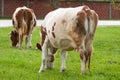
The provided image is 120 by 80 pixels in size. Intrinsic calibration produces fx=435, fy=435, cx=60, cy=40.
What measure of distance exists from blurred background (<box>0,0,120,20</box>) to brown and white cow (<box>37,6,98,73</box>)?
4406 cm

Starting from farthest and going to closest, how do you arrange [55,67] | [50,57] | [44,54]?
[55,67] < [50,57] < [44,54]

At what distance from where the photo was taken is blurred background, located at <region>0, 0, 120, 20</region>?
5562 cm

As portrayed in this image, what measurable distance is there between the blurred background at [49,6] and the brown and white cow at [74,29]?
4406 centimetres

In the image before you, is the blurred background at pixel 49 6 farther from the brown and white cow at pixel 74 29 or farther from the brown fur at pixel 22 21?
the brown and white cow at pixel 74 29

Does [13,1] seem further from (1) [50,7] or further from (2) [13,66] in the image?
(2) [13,66]

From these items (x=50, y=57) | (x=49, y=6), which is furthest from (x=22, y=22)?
(x=49, y=6)

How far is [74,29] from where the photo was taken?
10594mm

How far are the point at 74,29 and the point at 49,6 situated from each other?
154ft

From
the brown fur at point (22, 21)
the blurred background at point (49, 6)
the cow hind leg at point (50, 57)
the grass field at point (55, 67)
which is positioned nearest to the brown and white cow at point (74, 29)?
the cow hind leg at point (50, 57)

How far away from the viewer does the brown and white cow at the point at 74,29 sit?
10578 mm

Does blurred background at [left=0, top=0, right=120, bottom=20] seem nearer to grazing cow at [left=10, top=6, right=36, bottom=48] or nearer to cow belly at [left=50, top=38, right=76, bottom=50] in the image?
grazing cow at [left=10, top=6, right=36, bottom=48]

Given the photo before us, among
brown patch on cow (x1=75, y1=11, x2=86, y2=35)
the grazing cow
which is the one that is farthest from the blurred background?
brown patch on cow (x1=75, y1=11, x2=86, y2=35)

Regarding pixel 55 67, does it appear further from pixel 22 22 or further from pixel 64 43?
pixel 22 22

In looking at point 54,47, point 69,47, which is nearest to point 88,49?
point 69,47
